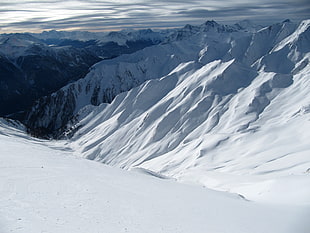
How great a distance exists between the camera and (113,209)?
12969 millimetres

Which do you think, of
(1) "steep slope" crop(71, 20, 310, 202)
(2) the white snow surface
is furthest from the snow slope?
(1) "steep slope" crop(71, 20, 310, 202)

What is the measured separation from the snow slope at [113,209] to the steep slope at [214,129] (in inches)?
167

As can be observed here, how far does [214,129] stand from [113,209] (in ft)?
244

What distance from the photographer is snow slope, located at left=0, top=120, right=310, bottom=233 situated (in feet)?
35.7

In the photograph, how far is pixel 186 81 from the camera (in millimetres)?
132000

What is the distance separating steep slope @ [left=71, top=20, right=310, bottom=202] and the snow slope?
4230mm

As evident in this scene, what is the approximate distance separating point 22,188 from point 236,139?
1896 inches

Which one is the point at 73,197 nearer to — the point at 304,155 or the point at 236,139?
the point at 304,155

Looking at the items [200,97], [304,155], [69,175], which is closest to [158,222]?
[69,175]

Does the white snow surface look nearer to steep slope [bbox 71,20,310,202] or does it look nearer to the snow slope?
the snow slope

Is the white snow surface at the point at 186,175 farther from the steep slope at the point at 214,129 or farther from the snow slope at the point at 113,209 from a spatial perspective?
the steep slope at the point at 214,129

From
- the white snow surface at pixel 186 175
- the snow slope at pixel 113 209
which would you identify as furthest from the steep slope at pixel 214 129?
the snow slope at pixel 113 209

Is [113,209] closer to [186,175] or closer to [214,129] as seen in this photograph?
[186,175]

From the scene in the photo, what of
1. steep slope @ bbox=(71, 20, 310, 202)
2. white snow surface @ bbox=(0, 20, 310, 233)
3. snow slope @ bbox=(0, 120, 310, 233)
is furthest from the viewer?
steep slope @ bbox=(71, 20, 310, 202)
